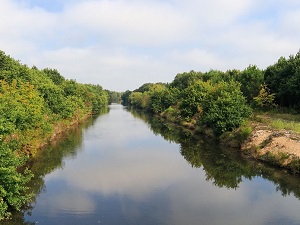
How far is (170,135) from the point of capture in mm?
54062

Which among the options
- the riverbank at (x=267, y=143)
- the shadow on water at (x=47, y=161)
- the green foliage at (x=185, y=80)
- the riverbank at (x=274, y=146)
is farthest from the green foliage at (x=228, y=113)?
the green foliage at (x=185, y=80)

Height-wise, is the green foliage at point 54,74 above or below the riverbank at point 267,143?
above

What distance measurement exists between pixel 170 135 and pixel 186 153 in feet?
51.6

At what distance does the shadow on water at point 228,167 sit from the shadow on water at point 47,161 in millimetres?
14159

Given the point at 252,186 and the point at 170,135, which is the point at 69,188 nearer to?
the point at 252,186

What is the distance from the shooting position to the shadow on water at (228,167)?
25.5 metres

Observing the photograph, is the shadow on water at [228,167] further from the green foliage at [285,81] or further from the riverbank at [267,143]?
the green foliage at [285,81]

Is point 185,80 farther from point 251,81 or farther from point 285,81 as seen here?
point 285,81

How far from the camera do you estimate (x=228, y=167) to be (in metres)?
30.8

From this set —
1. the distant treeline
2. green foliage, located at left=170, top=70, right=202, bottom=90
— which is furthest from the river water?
green foliage, located at left=170, top=70, right=202, bottom=90

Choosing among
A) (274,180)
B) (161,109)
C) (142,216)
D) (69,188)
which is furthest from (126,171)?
(161,109)

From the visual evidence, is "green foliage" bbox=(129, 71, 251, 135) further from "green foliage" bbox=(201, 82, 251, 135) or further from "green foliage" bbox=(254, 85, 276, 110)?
"green foliage" bbox=(254, 85, 276, 110)

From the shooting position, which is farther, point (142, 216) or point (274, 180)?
point (274, 180)

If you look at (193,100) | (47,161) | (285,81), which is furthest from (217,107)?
(47,161)
